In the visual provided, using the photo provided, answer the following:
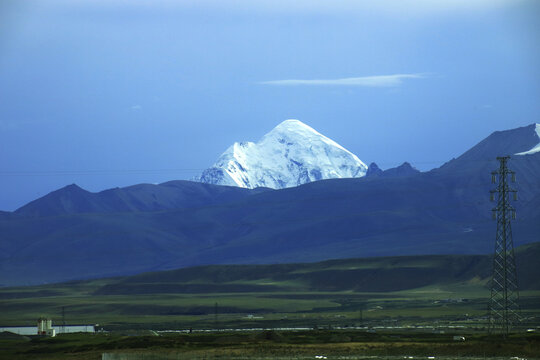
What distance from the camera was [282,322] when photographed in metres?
197

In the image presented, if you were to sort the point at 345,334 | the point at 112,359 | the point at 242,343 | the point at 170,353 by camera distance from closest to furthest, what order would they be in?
the point at 112,359, the point at 170,353, the point at 242,343, the point at 345,334

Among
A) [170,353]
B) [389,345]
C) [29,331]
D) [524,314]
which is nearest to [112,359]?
[170,353]

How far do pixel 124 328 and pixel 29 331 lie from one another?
736 inches

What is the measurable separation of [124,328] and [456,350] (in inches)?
4204

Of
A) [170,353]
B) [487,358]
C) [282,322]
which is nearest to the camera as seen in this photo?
[487,358]

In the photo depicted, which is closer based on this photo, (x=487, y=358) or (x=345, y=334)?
(x=487, y=358)

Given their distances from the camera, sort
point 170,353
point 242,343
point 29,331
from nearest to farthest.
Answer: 1. point 170,353
2. point 242,343
3. point 29,331

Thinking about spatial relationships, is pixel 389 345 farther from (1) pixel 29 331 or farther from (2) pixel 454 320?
(1) pixel 29 331

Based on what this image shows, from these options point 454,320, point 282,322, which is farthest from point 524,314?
point 282,322

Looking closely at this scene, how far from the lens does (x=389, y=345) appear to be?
351ft

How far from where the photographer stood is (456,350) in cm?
9875

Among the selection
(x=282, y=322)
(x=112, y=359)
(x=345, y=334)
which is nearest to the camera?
(x=112, y=359)

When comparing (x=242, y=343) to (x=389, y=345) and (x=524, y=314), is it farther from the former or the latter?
(x=524, y=314)

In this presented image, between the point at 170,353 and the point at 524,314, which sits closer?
the point at 170,353
